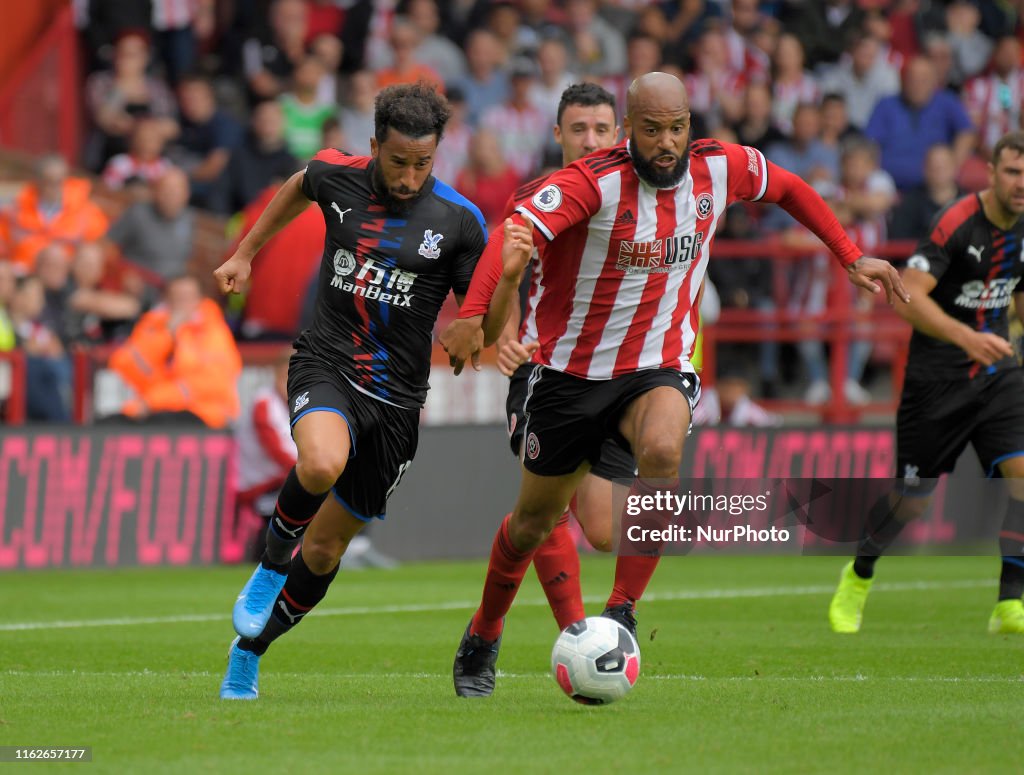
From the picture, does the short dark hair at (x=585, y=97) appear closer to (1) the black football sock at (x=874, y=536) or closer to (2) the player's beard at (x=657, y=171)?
(2) the player's beard at (x=657, y=171)

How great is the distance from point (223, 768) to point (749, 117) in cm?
1359

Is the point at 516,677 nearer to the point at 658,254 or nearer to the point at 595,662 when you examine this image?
the point at 595,662

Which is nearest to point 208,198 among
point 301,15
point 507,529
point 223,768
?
point 301,15

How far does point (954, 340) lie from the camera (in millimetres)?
9406

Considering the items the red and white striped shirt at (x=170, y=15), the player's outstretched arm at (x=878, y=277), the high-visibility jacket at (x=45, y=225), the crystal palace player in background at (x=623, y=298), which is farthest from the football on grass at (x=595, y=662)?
the red and white striped shirt at (x=170, y=15)

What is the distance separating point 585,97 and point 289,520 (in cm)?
285

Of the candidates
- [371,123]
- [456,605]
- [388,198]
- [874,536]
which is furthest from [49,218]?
[388,198]

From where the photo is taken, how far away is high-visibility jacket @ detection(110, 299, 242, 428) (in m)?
14.8

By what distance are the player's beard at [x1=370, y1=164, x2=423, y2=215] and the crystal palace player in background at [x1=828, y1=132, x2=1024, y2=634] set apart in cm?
349

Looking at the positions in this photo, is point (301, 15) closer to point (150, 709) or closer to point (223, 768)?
point (150, 709)

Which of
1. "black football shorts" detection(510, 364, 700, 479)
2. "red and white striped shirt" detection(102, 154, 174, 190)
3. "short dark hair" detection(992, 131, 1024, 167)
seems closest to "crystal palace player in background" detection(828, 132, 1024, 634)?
"short dark hair" detection(992, 131, 1024, 167)

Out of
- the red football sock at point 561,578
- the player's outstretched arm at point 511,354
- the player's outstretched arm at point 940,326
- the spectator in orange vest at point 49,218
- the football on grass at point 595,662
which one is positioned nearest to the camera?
the football on grass at point 595,662

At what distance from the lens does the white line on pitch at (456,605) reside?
1048 cm

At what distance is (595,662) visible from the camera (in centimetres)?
647
